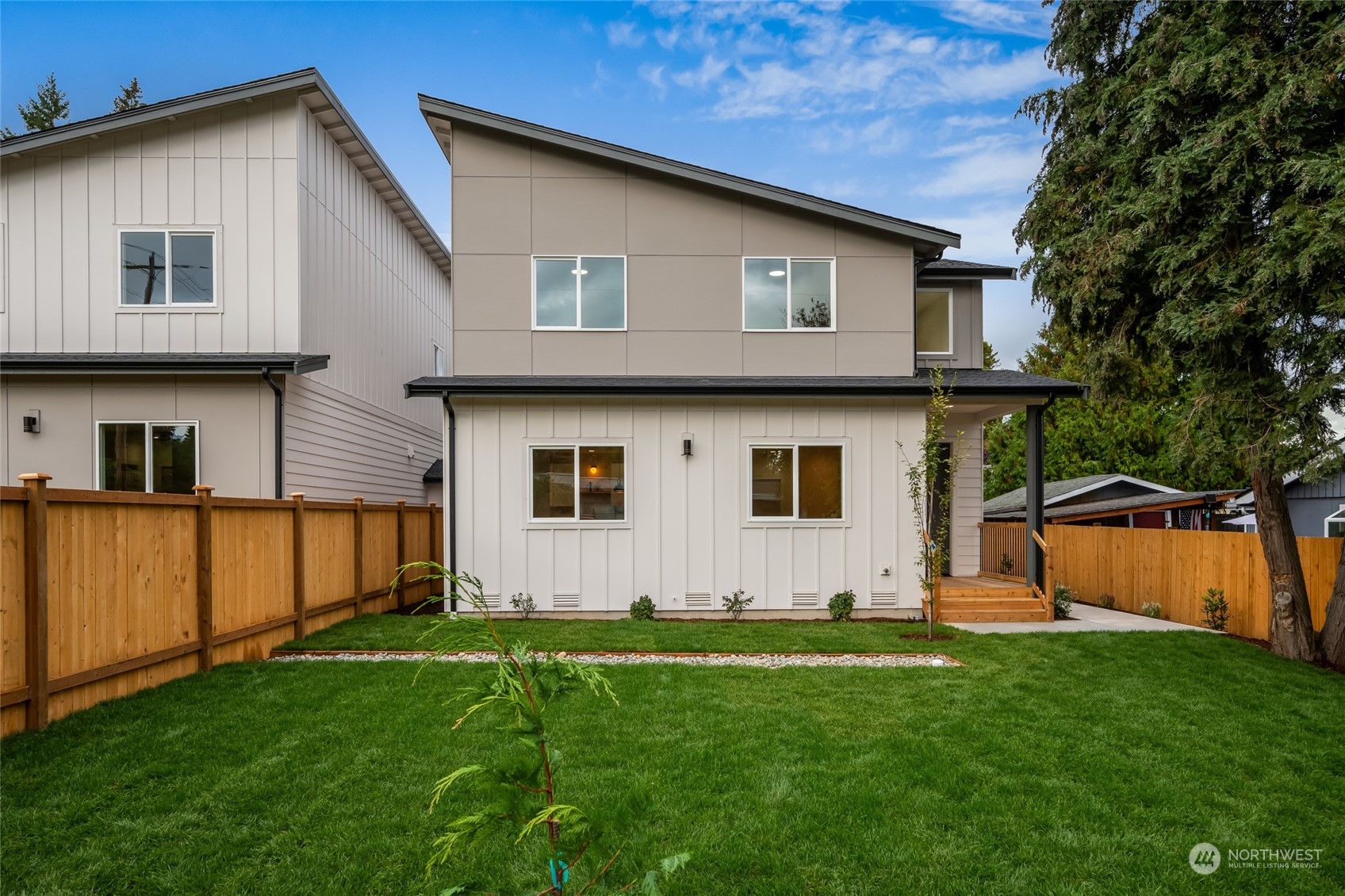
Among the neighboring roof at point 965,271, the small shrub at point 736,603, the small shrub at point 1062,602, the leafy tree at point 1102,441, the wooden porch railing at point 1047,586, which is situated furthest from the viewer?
the leafy tree at point 1102,441

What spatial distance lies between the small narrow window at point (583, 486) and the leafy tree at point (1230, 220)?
22.2 feet

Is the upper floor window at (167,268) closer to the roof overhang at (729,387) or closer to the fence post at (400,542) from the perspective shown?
the roof overhang at (729,387)

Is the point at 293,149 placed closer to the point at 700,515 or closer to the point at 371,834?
the point at 700,515

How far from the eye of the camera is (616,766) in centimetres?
452

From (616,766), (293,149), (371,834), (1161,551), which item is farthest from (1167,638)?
(293,149)

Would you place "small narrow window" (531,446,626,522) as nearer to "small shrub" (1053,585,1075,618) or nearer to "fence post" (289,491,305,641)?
"fence post" (289,491,305,641)

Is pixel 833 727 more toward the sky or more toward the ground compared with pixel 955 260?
more toward the ground

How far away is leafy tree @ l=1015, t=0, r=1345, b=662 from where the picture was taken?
24.0 feet

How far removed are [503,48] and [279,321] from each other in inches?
362

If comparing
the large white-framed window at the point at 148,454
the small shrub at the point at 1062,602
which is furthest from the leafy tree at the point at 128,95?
the small shrub at the point at 1062,602

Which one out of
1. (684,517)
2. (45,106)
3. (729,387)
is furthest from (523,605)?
(45,106)

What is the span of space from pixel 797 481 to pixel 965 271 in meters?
4.97

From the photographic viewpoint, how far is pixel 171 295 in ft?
35.1

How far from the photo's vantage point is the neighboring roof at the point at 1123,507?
15531 mm
